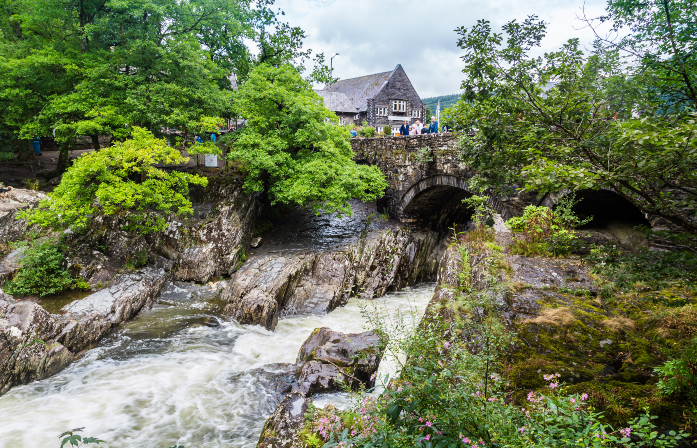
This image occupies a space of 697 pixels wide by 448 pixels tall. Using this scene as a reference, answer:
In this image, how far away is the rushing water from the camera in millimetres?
A: 6641

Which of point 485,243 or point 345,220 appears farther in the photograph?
point 345,220

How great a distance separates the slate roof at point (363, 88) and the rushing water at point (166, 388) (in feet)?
91.5

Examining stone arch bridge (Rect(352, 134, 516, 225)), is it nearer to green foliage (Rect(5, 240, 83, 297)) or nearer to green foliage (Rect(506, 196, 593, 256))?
green foliage (Rect(506, 196, 593, 256))

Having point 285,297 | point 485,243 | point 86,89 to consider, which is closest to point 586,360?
point 485,243

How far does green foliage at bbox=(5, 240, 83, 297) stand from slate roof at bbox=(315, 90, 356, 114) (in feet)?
90.5

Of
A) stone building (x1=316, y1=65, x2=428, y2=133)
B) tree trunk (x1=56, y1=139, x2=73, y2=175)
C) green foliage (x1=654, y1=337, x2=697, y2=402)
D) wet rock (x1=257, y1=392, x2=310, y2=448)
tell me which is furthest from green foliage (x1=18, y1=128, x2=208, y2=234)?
stone building (x1=316, y1=65, x2=428, y2=133)

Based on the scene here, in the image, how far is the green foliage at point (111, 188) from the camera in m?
11.7

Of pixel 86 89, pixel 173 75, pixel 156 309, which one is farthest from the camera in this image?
pixel 173 75

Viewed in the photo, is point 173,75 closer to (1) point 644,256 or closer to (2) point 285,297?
(2) point 285,297

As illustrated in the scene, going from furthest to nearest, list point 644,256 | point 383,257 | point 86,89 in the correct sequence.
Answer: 1. point 383,257
2. point 86,89
3. point 644,256

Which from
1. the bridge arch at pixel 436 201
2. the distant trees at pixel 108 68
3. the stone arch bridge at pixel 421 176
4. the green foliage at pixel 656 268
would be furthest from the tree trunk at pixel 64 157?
the green foliage at pixel 656 268

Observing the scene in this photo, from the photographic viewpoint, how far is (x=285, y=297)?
12961mm

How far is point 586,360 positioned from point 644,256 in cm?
177

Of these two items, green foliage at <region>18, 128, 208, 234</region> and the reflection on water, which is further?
green foliage at <region>18, 128, 208, 234</region>
